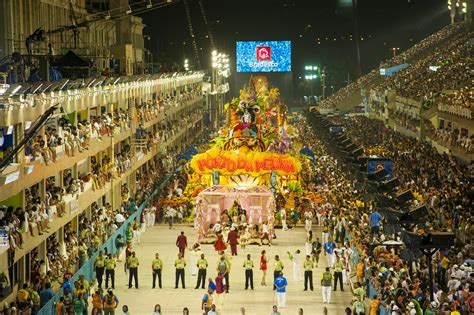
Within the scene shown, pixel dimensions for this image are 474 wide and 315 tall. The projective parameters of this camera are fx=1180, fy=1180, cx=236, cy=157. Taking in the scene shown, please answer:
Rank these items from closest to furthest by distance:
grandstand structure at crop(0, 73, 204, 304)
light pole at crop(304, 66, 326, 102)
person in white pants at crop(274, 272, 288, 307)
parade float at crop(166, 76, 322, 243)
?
grandstand structure at crop(0, 73, 204, 304) → person in white pants at crop(274, 272, 288, 307) → parade float at crop(166, 76, 322, 243) → light pole at crop(304, 66, 326, 102)

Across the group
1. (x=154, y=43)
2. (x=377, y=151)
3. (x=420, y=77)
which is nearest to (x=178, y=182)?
(x=377, y=151)

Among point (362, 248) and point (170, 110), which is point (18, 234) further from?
point (170, 110)

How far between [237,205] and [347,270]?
946 cm

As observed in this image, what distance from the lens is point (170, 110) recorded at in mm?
79750

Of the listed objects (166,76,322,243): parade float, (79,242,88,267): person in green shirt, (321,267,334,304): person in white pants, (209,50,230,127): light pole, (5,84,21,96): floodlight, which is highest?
(209,50,230,127): light pole

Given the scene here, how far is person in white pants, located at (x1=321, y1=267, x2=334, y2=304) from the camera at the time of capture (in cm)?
3288

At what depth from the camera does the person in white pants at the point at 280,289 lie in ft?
105

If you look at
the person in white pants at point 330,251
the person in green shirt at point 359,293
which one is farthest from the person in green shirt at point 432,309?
the person in white pants at point 330,251

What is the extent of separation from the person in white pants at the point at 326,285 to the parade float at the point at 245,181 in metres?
10.3

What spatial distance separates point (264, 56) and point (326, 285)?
106 meters

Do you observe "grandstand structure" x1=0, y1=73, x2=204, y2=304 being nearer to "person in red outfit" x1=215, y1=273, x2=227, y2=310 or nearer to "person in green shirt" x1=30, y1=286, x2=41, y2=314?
"person in green shirt" x1=30, y1=286, x2=41, y2=314

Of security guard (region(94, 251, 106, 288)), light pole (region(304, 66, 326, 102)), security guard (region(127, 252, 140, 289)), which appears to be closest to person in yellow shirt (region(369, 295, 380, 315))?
security guard (region(127, 252, 140, 289))

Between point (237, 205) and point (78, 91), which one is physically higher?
point (78, 91)

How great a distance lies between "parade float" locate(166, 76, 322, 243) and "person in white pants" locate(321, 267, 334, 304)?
404 inches
